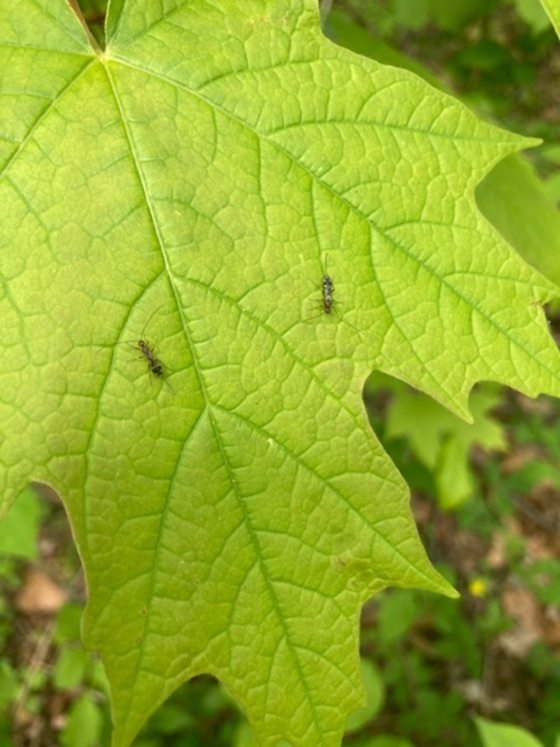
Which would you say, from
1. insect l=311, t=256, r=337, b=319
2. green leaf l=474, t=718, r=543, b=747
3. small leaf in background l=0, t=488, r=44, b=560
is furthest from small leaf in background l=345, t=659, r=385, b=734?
insect l=311, t=256, r=337, b=319

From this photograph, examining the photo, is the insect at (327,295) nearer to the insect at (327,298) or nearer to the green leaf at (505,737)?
the insect at (327,298)

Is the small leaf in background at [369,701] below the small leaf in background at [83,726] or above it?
above

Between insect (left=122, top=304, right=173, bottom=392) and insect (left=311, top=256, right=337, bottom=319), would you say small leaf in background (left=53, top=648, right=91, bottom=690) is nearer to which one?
insect (left=122, top=304, right=173, bottom=392)

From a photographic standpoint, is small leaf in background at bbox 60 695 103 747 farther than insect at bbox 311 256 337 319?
Yes

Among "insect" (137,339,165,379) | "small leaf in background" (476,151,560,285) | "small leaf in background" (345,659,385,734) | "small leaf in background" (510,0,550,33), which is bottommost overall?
"small leaf in background" (345,659,385,734)

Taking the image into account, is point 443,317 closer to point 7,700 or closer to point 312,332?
point 312,332

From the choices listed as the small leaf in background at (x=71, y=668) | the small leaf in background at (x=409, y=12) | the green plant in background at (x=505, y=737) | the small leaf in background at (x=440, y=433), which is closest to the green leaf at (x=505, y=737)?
the green plant in background at (x=505, y=737)
